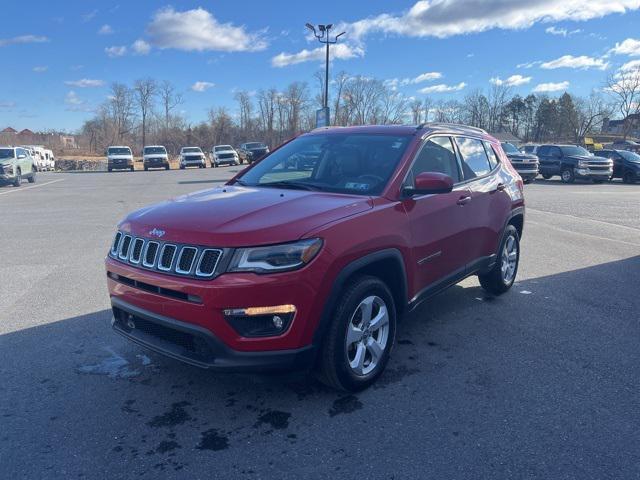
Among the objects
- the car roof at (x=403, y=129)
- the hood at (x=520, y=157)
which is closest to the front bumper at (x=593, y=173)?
the hood at (x=520, y=157)

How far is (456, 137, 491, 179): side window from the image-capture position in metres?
4.90

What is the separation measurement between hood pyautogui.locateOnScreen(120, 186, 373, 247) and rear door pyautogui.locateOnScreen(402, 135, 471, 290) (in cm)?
60

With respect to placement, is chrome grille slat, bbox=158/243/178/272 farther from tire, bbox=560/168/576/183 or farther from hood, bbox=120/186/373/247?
tire, bbox=560/168/576/183

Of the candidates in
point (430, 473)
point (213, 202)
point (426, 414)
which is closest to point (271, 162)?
point (213, 202)

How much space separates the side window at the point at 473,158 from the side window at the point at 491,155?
99 millimetres

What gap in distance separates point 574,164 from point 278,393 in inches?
988

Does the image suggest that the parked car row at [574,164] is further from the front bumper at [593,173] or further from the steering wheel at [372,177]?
the steering wheel at [372,177]

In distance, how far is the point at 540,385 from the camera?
3666 mm

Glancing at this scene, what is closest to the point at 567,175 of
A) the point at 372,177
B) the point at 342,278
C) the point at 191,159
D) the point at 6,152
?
the point at 372,177

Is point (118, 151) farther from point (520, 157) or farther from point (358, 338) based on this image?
point (358, 338)

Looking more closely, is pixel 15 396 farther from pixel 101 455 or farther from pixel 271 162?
pixel 271 162

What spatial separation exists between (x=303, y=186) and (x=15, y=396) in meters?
2.55

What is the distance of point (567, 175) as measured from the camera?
25203 millimetres

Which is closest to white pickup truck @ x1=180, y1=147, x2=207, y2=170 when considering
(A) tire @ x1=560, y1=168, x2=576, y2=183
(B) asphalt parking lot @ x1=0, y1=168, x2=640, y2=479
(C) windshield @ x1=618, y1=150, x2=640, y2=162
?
(A) tire @ x1=560, y1=168, x2=576, y2=183
